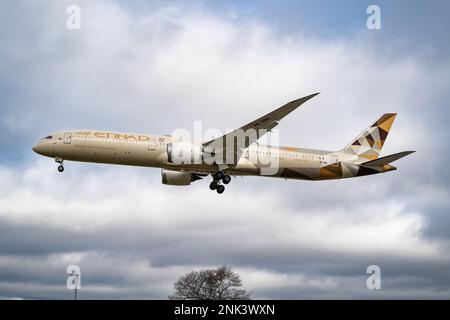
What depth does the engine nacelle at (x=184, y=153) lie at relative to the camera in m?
48.1

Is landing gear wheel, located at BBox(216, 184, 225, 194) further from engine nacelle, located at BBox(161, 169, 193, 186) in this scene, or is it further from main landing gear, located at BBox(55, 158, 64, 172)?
main landing gear, located at BBox(55, 158, 64, 172)

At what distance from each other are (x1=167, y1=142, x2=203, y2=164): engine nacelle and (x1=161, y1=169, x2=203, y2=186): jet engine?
6551 mm

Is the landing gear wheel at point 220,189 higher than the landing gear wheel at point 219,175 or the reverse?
the reverse

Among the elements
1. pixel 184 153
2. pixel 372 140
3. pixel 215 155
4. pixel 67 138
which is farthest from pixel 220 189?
pixel 372 140

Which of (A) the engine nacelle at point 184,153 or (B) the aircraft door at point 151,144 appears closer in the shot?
(A) the engine nacelle at point 184,153

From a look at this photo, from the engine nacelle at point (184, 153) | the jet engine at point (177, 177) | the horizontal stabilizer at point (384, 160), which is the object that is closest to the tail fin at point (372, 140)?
the horizontal stabilizer at point (384, 160)

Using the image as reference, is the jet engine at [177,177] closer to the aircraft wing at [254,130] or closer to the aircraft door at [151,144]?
the aircraft wing at [254,130]

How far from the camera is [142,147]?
48438mm

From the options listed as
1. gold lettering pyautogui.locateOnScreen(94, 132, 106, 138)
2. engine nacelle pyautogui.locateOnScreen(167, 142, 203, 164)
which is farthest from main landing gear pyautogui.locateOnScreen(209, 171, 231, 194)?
gold lettering pyautogui.locateOnScreen(94, 132, 106, 138)

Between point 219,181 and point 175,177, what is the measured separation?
530cm

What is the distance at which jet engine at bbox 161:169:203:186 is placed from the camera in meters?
56.2
